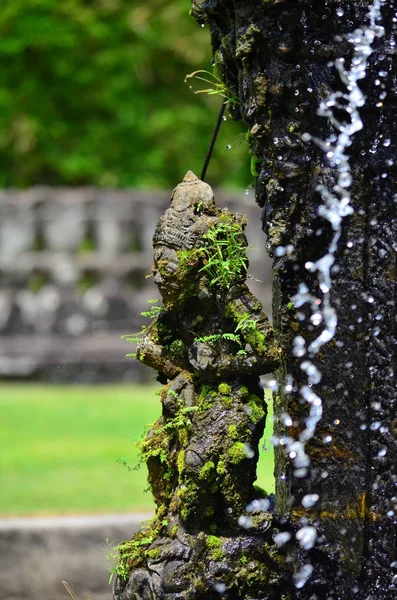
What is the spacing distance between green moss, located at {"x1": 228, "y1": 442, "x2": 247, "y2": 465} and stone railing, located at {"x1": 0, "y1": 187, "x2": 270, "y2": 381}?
787 centimetres

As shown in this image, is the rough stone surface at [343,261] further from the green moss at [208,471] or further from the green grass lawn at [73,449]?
the green grass lawn at [73,449]

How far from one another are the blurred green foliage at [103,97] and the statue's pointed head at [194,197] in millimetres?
10580

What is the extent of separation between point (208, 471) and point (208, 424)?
0.43ft

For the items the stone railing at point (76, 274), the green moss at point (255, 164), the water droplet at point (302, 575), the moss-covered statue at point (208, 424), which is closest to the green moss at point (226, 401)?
the moss-covered statue at point (208, 424)

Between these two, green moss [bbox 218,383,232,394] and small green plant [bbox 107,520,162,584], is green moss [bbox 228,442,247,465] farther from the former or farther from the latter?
small green plant [bbox 107,520,162,584]

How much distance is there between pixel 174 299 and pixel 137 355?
0.75ft

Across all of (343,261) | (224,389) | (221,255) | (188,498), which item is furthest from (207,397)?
(343,261)

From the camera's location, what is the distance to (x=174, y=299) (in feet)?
10.2

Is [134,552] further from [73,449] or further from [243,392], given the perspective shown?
[73,449]

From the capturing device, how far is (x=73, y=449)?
7473 mm

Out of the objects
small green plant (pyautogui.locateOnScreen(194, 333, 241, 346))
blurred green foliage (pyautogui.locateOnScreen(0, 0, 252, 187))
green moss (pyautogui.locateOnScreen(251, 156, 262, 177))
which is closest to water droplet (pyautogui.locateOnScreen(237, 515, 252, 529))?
small green plant (pyautogui.locateOnScreen(194, 333, 241, 346))

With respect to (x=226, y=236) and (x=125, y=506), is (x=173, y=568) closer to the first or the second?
(x=226, y=236)

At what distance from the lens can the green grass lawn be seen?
5.89 meters

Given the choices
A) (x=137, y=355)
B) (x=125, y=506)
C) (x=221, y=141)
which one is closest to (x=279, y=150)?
(x=137, y=355)
